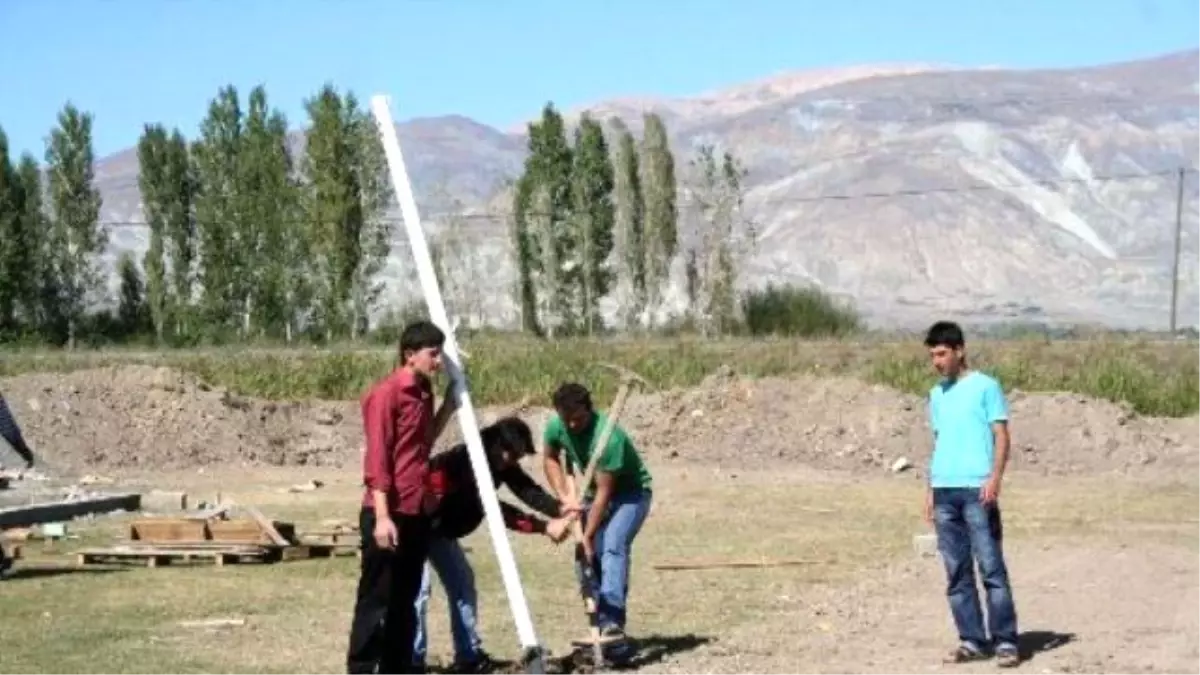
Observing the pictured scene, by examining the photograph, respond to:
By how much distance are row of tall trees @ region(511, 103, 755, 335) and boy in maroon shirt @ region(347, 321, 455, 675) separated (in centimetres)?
5948

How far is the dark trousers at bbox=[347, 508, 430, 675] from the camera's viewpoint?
37.7ft

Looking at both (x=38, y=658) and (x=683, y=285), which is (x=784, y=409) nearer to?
(x=38, y=658)

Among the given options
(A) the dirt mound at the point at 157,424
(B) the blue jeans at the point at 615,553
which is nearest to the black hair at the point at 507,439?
(B) the blue jeans at the point at 615,553

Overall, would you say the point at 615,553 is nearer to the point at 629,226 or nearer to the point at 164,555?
the point at 164,555

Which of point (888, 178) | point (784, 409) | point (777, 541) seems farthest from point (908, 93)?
point (777, 541)

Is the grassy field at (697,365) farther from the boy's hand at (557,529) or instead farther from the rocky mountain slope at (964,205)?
the rocky mountain slope at (964,205)

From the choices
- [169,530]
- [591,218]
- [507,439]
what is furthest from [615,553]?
[591,218]

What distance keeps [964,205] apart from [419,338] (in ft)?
369

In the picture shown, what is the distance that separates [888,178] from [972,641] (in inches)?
4495

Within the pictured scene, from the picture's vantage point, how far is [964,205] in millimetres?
121312

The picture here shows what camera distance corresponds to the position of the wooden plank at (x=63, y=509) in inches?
875

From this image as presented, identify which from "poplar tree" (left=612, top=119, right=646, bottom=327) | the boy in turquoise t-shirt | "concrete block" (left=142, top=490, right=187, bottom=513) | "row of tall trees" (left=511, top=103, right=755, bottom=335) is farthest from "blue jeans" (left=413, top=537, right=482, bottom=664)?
"poplar tree" (left=612, top=119, right=646, bottom=327)

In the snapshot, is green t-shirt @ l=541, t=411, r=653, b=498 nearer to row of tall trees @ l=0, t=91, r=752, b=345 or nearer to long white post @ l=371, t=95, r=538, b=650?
long white post @ l=371, t=95, r=538, b=650

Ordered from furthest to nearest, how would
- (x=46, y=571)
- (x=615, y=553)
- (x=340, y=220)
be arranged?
(x=340, y=220)
(x=46, y=571)
(x=615, y=553)
